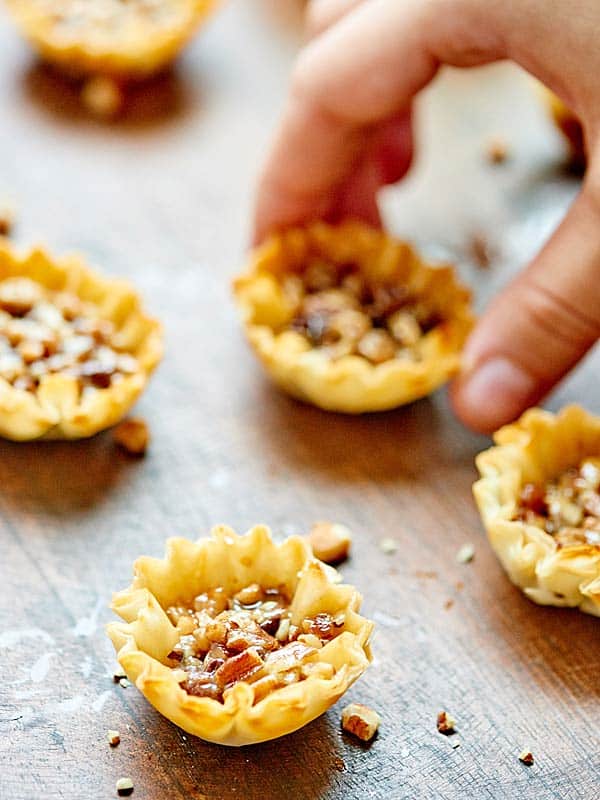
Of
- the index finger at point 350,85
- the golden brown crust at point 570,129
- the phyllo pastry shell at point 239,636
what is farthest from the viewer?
the golden brown crust at point 570,129

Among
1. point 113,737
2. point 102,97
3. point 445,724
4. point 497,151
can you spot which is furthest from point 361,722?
point 102,97

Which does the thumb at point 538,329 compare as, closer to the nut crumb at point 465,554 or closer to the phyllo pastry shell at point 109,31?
Result: the nut crumb at point 465,554

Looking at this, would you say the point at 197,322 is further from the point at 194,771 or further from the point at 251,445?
the point at 194,771

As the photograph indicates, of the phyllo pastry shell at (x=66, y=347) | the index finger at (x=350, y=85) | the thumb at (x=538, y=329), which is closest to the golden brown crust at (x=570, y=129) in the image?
the index finger at (x=350, y=85)

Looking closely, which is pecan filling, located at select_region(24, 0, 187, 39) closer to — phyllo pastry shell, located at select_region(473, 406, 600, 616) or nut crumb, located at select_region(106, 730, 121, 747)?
phyllo pastry shell, located at select_region(473, 406, 600, 616)

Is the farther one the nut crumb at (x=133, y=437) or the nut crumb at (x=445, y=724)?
the nut crumb at (x=133, y=437)

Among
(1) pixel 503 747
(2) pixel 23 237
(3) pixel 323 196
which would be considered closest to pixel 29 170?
(2) pixel 23 237

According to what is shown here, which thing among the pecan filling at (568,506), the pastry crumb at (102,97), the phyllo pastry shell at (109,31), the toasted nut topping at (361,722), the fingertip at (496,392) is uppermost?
the phyllo pastry shell at (109,31)
